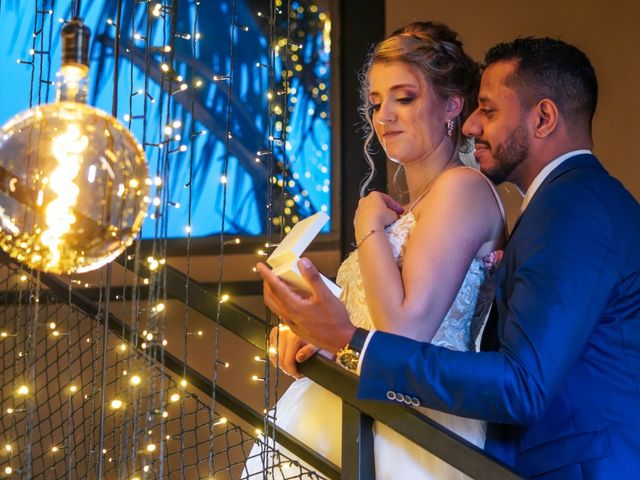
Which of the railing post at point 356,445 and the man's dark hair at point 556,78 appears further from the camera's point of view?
the man's dark hair at point 556,78

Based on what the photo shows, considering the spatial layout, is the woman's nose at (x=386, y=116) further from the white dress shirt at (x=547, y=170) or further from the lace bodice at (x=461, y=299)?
the white dress shirt at (x=547, y=170)

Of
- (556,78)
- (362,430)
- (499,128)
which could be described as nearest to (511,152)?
(499,128)

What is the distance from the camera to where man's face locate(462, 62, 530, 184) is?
2117 millimetres

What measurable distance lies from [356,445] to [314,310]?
324 mm

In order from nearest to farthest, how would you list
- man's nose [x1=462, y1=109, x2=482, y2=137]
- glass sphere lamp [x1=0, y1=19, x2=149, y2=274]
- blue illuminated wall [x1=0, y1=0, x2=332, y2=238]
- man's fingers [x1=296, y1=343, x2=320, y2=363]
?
glass sphere lamp [x1=0, y1=19, x2=149, y2=274] → man's fingers [x1=296, y1=343, x2=320, y2=363] → man's nose [x1=462, y1=109, x2=482, y2=137] → blue illuminated wall [x1=0, y1=0, x2=332, y2=238]

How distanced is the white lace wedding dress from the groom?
162 mm

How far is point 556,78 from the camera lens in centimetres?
213

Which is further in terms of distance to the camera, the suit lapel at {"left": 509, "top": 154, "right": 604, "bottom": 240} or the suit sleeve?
the suit lapel at {"left": 509, "top": 154, "right": 604, "bottom": 240}

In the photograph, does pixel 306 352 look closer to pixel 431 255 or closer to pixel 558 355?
pixel 431 255

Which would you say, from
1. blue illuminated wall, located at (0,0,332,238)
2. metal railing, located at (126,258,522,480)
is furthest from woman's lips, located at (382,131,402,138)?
blue illuminated wall, located at (0,0,332,238)

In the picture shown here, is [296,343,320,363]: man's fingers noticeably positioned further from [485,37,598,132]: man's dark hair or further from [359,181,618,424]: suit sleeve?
[485,37,598,132]: man's dark hair

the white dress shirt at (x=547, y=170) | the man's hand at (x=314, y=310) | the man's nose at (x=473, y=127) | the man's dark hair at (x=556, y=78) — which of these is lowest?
the man's hand at (x=314, y=310)

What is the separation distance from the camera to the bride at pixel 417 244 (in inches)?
80.6

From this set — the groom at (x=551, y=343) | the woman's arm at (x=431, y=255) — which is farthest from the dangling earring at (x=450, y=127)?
the groom at (x=551, y=343)
